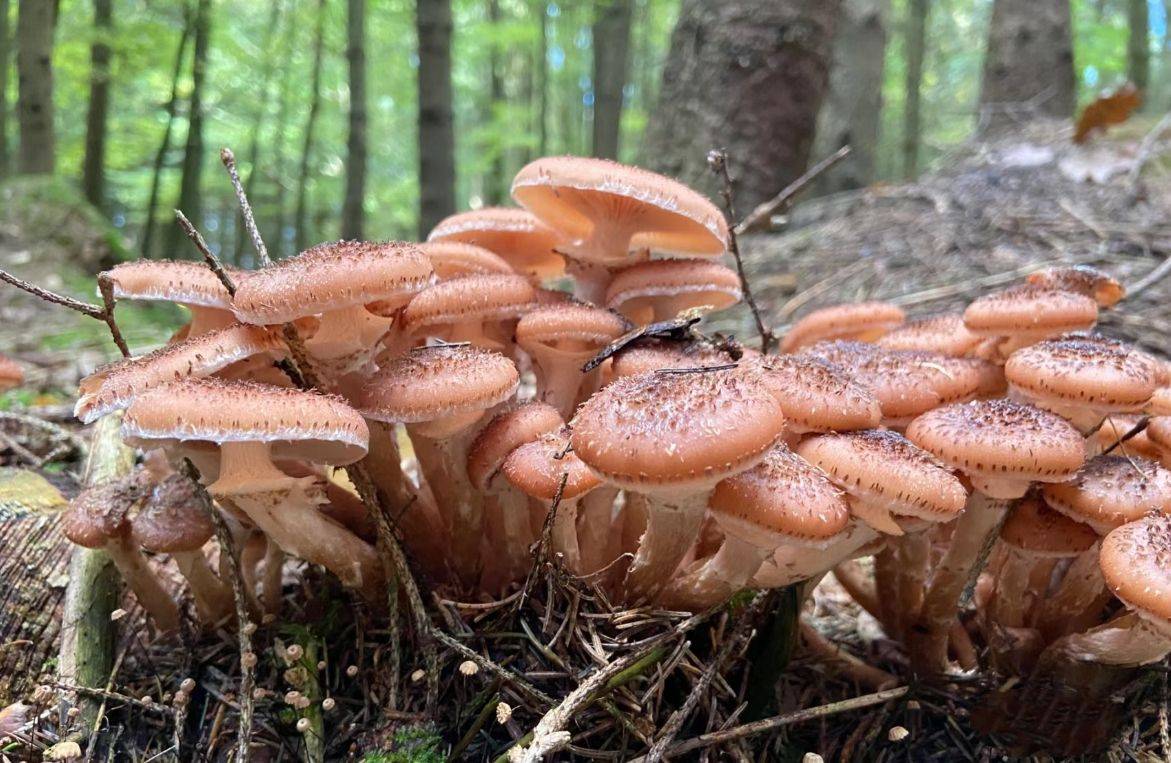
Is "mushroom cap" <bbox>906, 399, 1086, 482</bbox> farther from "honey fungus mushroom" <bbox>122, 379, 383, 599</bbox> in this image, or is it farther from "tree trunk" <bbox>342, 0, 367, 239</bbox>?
"tree trunk" <bbox>342, 0, 367, 239</bbox>

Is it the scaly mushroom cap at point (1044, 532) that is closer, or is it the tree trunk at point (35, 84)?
the scaly mushroom cap at point (1044, 532)

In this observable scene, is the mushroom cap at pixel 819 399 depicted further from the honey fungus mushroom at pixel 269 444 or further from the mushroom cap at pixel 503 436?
the honey fungus mushroom at pixel 269 444

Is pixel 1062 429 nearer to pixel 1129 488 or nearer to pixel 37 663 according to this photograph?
pixel 1129 488

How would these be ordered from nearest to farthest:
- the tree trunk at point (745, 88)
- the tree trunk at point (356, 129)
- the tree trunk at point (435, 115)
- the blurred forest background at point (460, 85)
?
the tree trunk at point (745, 88)
the blurred forest background at point (460, 85)
the tree trunk at point (435, 115)
the tree trunk at point (356, 129)

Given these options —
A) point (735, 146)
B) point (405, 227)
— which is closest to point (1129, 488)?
point (735, 146)

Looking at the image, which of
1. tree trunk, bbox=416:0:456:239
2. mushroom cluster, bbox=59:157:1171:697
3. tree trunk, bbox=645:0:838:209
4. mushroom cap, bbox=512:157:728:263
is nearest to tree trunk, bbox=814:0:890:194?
tree trunk, bbox=645:0:838:209

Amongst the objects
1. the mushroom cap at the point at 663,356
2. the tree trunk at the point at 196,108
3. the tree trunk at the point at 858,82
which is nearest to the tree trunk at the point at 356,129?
the tree trunk at the point at 196,108
